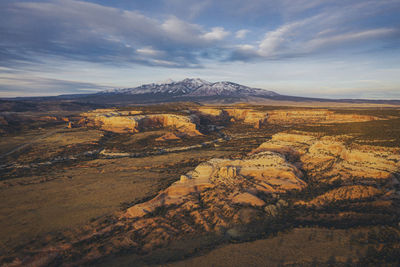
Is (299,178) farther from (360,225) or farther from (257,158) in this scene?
(360,225)

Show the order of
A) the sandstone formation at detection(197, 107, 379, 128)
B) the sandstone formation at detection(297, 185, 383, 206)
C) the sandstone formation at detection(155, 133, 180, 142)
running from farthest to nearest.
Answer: the sandstone formation at detection(197, 107, 379, 128)
the sandstone formation at detection(155, 133, 180, 142)
the sandstone formation at detection(297, 185, 383, 206)

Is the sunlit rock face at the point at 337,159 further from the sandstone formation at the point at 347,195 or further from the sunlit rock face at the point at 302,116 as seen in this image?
the sunlit rock face at the point at 302,116

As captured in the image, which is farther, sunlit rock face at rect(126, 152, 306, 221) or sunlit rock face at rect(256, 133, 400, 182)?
sunlit rock face at rect(256, 133, 400, 182)

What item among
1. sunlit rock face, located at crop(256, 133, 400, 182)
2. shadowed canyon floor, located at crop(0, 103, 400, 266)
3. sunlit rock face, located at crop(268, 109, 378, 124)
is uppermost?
sunlit rock face, located at crop(268, 109, 378, 124)

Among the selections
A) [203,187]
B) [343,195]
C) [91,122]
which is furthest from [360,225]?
[91,122]

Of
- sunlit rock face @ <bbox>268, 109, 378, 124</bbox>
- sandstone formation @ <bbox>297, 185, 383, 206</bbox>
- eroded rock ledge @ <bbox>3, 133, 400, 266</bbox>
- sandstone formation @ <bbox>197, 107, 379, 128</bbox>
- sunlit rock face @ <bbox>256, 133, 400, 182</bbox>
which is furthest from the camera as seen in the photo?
sandstone formation @ <bbox>197, 107, 379, 128</bbox>

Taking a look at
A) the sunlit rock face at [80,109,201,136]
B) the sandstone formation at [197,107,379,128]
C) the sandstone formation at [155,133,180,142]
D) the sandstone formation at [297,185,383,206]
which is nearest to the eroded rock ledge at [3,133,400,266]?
the sandstone formation at [297,185,383,206]

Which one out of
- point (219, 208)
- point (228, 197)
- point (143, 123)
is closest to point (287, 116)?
point (143, 123)

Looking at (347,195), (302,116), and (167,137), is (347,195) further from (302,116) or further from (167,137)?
(302,116)

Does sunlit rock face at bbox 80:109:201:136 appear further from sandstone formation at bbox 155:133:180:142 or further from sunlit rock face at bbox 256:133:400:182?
sunlit rock face at bbox 256:133:400:182
